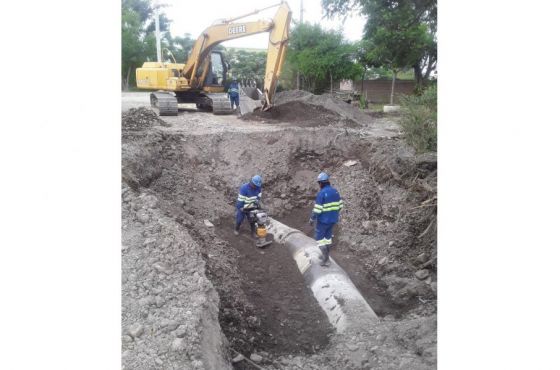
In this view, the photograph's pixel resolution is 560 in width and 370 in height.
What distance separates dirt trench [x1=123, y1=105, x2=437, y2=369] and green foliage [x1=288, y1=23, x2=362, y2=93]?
11.9 metres

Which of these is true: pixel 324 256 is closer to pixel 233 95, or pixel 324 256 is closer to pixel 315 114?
pixel 315 114

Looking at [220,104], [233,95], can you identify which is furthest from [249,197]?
[233,95]

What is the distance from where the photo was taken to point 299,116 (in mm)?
13844

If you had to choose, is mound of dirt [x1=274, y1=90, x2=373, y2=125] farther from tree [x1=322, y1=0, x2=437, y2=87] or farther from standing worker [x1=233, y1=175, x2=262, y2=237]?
tree [x1=322, y1=0, x2=437, y2=87]

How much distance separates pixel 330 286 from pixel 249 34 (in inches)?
354

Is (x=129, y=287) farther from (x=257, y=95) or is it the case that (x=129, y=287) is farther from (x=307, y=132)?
(x=257, y=95)

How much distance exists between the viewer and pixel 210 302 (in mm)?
4512

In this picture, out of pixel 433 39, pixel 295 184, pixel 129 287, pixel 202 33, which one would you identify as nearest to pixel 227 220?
pixel 295 184

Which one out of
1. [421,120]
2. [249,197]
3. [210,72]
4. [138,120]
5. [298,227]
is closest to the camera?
[421,120]
